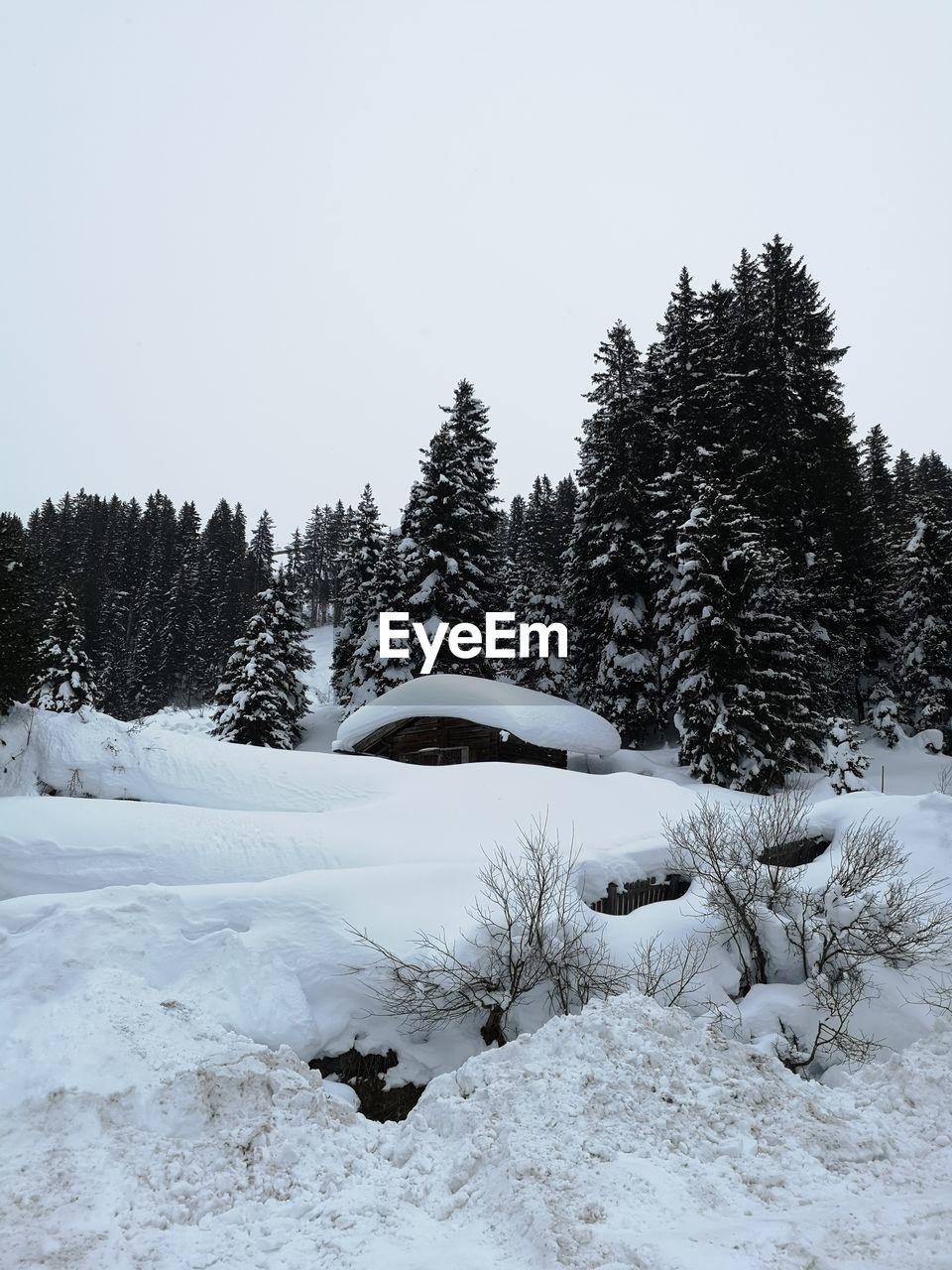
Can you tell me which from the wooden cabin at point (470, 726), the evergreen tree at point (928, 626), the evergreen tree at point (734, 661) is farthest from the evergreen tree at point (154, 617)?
the evergreen tree at point (928, 626)

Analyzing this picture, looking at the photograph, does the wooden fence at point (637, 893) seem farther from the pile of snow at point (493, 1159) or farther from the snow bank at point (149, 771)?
the snow bank at point (149, 771)

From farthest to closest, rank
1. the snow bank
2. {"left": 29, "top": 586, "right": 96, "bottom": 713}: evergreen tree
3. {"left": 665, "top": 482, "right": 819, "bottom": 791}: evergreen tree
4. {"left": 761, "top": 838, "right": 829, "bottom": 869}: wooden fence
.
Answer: {"left": 29, "top": 586, "right": 96, "bottom": 713}: evergreen tree < {"left": 665, "top": 482, "right": 819, "bottom": 791}: evergreen tree < the snow bank < {"left": 761, "top": 838, "right": 829, "bottom": 869}: wooden fence

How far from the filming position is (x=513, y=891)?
29.9ft

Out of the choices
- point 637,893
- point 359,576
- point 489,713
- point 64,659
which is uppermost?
point 359,576

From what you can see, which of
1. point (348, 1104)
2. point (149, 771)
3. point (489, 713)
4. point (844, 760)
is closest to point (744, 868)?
point (348, 1104)

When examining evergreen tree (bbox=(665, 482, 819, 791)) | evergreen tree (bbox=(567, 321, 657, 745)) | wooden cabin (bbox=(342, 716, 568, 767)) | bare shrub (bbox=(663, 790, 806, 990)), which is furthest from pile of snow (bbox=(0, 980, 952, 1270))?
evergreen tree (bbox=(567, 321, 657, 745))

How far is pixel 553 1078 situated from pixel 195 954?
4466 millimetres

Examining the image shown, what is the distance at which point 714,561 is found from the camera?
71.0 feet

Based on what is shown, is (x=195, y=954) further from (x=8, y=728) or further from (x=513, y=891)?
(x=8, y=728)

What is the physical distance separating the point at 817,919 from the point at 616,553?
753 inches

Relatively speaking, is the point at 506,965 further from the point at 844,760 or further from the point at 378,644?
the point at 378,644

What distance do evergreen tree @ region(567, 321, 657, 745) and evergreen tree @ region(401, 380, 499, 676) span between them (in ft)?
14.0

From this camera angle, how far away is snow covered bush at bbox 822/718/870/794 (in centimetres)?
1836

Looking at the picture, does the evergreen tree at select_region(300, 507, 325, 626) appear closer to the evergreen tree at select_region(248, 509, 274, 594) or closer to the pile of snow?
the evergreen tree at select_region(248, 509, 274, 594)
